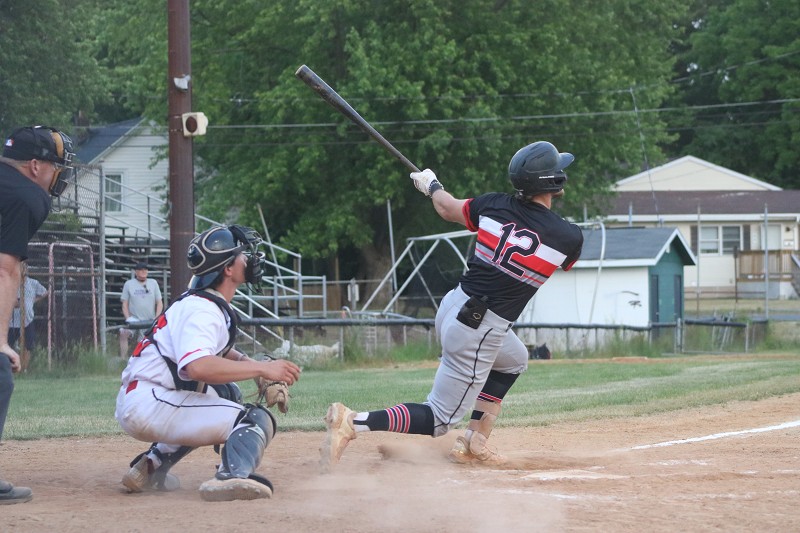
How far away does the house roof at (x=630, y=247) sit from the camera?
2862cm

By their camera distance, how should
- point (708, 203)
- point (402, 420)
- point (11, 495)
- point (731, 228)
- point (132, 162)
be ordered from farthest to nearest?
1. point (708, 203)
2. point (731, 228)
3. point (132, 162)
4. point (402, 420)
5. point (11, 495)

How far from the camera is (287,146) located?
32.0 metres

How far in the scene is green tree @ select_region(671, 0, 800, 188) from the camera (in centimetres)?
5334

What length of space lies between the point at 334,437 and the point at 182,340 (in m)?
1.19

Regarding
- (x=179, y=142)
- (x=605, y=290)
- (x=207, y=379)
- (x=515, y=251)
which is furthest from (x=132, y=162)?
(x=207, y=379)

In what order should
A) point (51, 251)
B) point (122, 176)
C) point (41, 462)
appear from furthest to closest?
point (122, 176), point (51, 251), point (41, 462)

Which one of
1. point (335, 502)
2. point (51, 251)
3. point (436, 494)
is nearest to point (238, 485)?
point (335, 502)

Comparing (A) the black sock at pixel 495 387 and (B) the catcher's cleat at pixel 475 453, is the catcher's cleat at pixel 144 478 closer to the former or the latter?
(B) the catcher's cleat at pixel 475 453

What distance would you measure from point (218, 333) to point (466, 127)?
2640 centimetres

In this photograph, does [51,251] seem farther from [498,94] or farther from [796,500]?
[498,94]

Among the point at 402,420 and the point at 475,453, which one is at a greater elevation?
the point at 402,420

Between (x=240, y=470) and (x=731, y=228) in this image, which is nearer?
(x=240, y=470)

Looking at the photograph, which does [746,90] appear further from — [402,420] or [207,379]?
[207,379]

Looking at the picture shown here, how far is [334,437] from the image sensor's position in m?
5.89
